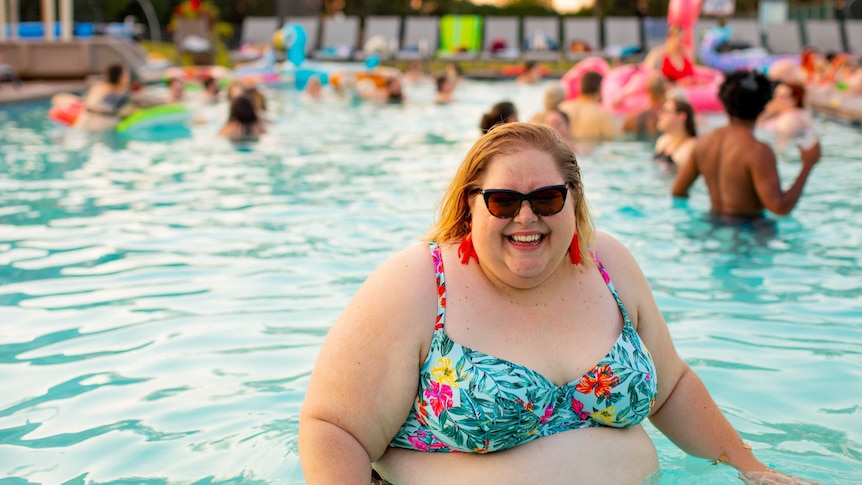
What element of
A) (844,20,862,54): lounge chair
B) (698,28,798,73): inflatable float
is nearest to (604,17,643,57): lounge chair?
(698,28,798,73): inflatable float

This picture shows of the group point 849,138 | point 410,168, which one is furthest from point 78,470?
point 849,138

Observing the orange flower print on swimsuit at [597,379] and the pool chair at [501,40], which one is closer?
the orange flower print on swimsuit at [597,379]

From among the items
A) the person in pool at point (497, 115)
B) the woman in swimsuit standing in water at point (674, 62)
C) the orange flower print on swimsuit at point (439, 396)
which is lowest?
the orange flower print on swimsuit at point (439, 396)

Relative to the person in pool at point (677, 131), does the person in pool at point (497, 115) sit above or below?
above

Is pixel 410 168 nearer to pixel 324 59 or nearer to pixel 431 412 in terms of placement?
pixel 431 412

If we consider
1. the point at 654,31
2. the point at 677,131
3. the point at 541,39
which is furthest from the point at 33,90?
the point at 654,31

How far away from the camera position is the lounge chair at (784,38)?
28312 mm

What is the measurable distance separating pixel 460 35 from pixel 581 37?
3859 mm

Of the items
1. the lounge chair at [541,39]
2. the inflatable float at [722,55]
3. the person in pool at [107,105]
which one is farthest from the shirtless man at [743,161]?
the lounge chair at [541,39]

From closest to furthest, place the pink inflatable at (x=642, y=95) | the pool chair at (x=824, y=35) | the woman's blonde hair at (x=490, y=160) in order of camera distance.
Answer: the woman's blonde hair at (x=490, y=160) → the pink inflatable at (x=642, y=95) → the pool chair at (x=824, y=35)

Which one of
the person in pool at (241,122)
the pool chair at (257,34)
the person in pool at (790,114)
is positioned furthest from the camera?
the pool chair at (257,34)

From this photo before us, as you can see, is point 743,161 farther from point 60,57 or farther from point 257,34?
point 257,34

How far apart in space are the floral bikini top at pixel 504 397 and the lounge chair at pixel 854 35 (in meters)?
29.2

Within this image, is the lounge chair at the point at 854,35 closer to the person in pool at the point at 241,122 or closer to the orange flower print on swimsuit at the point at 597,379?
the person in pool at the point at 241,122
